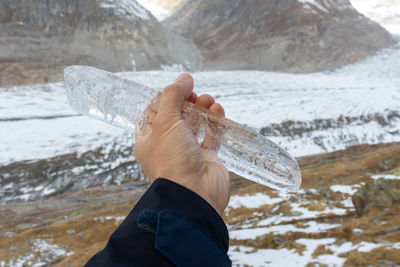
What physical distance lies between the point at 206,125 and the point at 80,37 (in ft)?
91.0

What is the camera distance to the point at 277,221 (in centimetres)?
553

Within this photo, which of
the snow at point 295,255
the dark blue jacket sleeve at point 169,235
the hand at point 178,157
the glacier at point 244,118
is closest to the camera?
the dark blue jacket sleeve at point 169,235

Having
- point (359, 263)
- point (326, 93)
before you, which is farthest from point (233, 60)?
point (359, 263)

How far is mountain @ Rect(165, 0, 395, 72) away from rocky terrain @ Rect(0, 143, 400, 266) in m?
21.2

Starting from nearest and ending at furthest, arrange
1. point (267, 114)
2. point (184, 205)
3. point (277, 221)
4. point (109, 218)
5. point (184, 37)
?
point (184, 205)
point (277, 221)
point (109, 218)
point (267, 114)
point (184, 37)

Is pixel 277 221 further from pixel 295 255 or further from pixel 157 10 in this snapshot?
pixel 157 10

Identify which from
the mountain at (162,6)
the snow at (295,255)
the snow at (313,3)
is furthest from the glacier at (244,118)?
the mountain at (162,6)

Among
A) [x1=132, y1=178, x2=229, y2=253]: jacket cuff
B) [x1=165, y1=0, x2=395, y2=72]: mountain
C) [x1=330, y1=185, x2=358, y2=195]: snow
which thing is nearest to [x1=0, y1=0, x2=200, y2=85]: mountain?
[x1=165, y1=0, x2=395, y2=72]: mountain

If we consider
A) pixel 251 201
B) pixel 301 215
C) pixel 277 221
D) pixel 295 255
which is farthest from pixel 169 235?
pixel 251 201

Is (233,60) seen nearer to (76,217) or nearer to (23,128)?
(23,128)

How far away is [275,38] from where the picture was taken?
32.5 m

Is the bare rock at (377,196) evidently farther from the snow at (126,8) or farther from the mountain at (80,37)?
the snow at (126,8)

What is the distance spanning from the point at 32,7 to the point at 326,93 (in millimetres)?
26152

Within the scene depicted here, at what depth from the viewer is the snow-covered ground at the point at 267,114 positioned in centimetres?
1237
